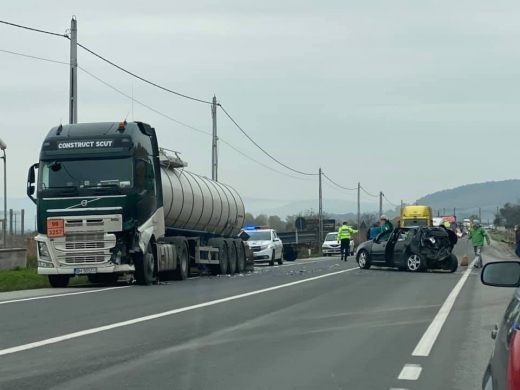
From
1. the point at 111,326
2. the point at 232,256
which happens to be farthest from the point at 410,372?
the point at 232,256

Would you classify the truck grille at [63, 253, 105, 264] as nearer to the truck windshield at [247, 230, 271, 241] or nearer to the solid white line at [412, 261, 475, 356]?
the solid white line at [412, 261, 475, 356]

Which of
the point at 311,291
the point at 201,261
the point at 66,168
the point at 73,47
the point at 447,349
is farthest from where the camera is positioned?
the point at 73,47

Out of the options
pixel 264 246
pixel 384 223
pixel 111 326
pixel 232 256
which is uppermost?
pixel 384 223

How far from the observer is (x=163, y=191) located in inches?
963

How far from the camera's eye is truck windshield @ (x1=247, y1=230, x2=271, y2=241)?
40.7 metres

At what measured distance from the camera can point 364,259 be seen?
32.0 m

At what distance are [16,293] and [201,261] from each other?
27.4 ft

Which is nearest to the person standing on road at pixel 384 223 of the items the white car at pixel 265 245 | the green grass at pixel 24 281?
the white car at pixel 265 245

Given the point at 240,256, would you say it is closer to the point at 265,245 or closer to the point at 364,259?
the point at 364,259

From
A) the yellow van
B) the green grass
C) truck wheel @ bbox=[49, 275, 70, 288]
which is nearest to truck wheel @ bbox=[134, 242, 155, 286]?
truck wheel @ bbox=[49, 275, 70, 288]

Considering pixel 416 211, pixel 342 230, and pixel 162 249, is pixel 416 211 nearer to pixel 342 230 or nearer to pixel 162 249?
pixel 342 230

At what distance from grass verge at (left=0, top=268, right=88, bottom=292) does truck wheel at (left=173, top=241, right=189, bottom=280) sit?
7.96 ft

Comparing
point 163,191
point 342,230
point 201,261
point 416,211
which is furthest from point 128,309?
point 416,211

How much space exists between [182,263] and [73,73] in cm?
907
